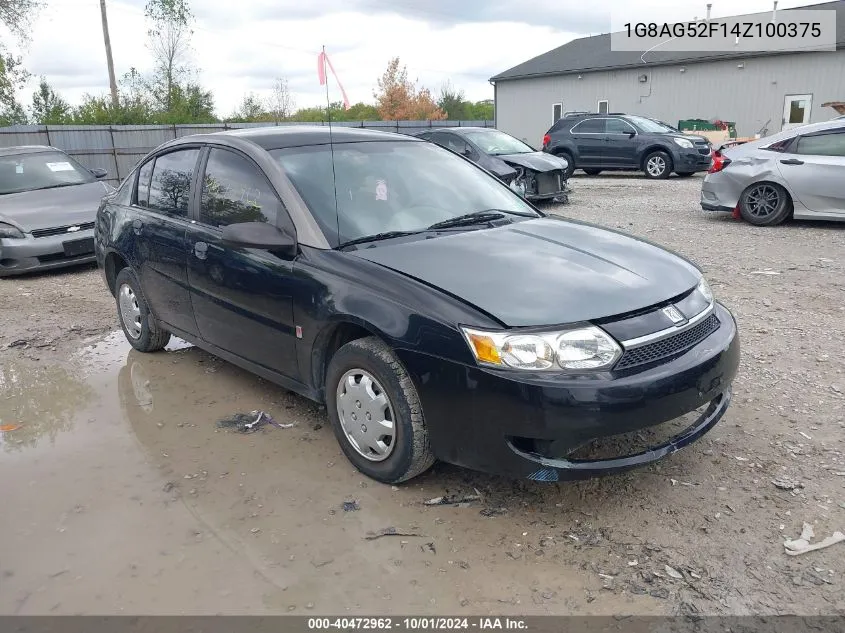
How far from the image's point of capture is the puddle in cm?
265

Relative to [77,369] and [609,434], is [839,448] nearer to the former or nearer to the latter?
[609,434]

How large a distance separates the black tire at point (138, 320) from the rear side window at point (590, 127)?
1516cm

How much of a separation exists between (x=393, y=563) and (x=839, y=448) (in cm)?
238

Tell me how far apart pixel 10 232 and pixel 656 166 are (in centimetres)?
1451

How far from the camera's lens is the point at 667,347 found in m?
2.97

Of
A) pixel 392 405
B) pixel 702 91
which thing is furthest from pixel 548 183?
pixel 702 91

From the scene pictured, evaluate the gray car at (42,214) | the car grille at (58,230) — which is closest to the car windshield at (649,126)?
the gray car at (42,214)

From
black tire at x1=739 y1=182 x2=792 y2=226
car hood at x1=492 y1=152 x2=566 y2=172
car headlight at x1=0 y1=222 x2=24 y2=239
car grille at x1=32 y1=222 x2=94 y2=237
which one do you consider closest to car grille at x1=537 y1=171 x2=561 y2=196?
car hood at x1=492 y1=152 x2=566 y2=172

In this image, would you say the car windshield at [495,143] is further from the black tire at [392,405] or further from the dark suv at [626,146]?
the black tire at [392,405]

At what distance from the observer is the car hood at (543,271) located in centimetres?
291

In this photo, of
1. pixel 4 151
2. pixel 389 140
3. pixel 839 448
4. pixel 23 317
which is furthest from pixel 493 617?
pixel 4 151

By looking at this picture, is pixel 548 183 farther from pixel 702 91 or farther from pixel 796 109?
pixel 702 91

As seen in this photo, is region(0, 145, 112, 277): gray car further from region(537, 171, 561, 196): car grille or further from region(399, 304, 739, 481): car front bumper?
region(537, 171, 561, 196): car grille

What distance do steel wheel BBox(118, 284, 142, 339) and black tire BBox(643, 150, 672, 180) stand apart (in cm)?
1492
